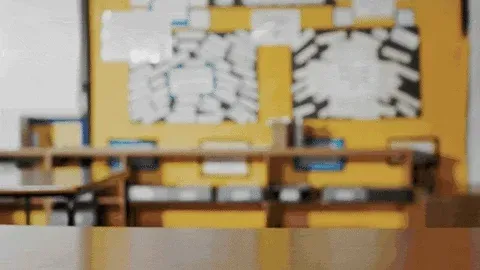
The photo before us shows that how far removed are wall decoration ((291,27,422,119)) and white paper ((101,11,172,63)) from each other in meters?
0.90

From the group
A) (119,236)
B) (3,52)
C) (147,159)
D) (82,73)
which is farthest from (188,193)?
(119,236)

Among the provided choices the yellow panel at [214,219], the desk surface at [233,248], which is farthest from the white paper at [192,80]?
the desk surface at [233,248]

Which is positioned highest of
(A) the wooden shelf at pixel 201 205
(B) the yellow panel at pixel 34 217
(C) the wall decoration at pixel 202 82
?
(C) the wall decoration at pixel 202 82

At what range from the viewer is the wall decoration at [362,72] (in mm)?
3525

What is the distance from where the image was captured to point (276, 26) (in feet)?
11.7

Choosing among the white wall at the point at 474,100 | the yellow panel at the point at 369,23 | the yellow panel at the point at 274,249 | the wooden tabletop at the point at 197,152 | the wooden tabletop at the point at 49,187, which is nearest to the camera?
the yellow panel at the point at 274,249

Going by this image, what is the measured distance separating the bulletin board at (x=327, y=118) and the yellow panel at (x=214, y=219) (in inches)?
0.5

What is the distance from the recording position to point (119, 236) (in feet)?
2.38

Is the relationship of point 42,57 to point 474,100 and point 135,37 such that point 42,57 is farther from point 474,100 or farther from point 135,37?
point 474,100

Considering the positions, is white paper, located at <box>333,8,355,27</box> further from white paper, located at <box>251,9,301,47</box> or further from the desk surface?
the desk surface

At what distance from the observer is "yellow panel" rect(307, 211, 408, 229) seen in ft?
11.8

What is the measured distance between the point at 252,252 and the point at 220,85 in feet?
9.86

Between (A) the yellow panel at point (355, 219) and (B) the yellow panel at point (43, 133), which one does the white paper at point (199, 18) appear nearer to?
(B) the yellow panel at point (43, 133)

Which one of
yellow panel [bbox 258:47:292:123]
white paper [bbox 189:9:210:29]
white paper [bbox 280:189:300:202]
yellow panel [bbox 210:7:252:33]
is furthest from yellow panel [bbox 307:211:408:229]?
white paper [bbox 189:9:210:29]
